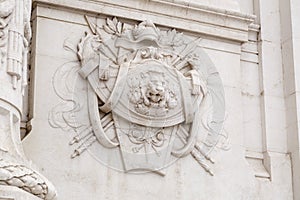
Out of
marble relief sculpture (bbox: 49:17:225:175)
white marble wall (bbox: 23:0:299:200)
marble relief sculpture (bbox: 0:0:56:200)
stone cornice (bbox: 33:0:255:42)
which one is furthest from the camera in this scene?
stone cornice (bbox: 33:0:255:42)

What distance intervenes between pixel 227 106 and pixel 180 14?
1371mm

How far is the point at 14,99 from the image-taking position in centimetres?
1120

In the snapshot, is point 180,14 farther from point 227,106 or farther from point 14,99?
point 14,99

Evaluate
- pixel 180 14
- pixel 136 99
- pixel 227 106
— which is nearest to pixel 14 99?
pixel 136 99

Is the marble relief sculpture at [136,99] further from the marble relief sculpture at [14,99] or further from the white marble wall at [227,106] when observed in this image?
the marble relief sculpture at [14,99]

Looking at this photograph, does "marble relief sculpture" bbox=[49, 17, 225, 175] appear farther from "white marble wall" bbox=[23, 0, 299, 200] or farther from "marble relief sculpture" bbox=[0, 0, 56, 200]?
"marble relief sculpture" bbox=[0, 0, 56, 200]

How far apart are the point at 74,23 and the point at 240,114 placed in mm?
2588

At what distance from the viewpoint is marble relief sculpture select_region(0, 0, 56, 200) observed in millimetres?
10672

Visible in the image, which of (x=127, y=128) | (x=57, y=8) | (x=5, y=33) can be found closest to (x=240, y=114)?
(x=127, y=128)

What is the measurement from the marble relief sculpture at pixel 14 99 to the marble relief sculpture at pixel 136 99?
1.52m

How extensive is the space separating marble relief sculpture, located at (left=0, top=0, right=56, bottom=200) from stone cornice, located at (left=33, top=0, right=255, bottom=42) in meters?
1.75

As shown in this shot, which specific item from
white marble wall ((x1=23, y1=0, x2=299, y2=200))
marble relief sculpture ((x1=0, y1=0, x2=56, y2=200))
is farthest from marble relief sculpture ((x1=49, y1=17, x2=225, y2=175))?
marble relief sculpture ((x1=0, y1=0, x2=56, y2=200))

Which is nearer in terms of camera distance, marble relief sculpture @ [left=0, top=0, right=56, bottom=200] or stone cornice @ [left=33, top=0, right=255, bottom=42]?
marble relief sculpture @ [left=0, top=0, right=56, bottom=200]

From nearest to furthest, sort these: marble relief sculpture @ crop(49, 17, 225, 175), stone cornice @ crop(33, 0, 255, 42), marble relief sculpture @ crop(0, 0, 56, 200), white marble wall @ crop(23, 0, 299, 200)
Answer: marble relief sculpture @ crop(0, 0, 56, 200)
white marble wall @ crop(23, 0, 299, 200)
marble relief sculpture @ crop(49, 17, 225, 175)
stone cornice @ crop(33, 0, 255, 42)
